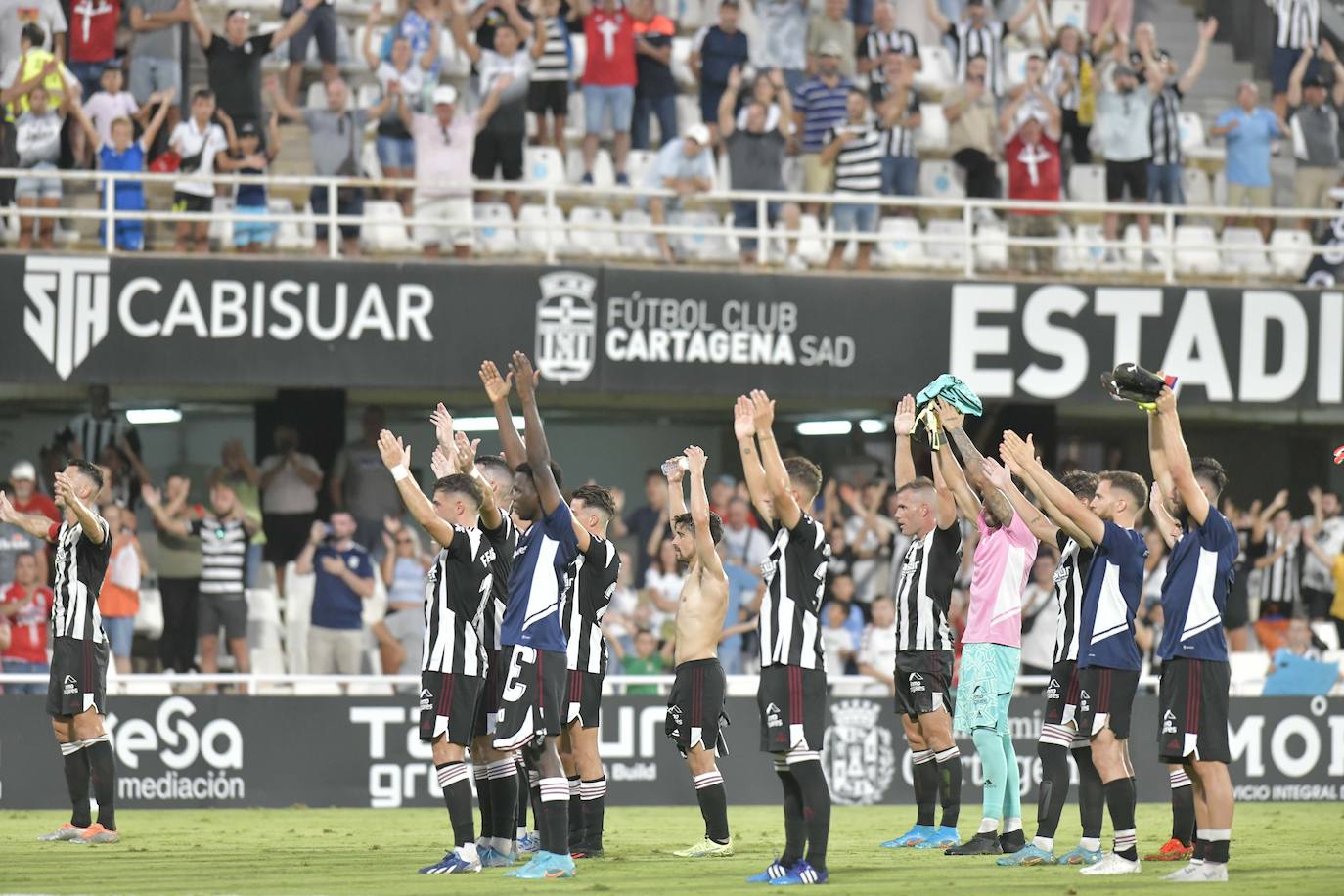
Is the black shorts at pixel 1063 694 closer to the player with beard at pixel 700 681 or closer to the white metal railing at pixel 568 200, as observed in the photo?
the player with beard at pixel 700 681

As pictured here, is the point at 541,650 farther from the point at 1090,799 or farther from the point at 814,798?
the point at 1090,799

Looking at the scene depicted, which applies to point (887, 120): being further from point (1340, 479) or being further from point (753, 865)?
point (753, 865)

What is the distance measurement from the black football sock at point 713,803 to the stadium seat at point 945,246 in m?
10.4

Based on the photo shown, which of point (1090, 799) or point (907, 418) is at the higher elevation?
point (907, 418)

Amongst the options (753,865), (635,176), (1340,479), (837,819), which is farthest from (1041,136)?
(753,865)

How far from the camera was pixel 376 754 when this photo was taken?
1733cm

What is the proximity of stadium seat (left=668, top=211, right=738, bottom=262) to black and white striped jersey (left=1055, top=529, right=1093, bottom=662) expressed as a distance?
389 inches

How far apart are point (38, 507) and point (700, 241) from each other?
299 inches

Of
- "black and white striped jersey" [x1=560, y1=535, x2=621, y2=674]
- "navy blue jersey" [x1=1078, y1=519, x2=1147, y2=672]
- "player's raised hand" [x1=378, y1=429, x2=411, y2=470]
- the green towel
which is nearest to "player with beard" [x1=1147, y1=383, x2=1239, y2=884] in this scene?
"navy blue jersey" [x1=1078, y1=519, x2=1147, y2=672]

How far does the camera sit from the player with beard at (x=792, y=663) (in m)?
9.95

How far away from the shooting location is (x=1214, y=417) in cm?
2433

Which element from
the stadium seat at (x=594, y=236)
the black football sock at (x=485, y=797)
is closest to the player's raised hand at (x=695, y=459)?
the black football sock at (x=485, y=797)

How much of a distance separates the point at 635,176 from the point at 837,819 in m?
8.49

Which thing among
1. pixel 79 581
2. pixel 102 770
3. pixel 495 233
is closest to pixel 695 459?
pixel 79 581
